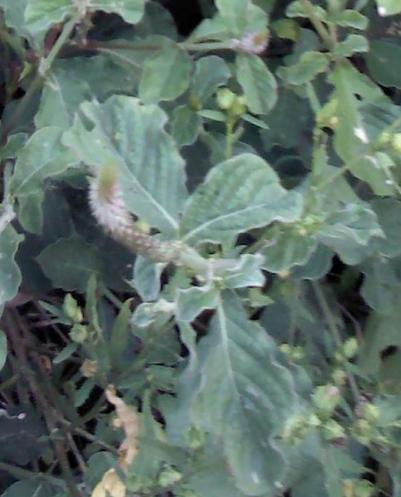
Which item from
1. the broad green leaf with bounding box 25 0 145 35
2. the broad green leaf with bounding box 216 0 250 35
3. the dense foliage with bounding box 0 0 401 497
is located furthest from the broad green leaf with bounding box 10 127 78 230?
the broad green leaf with bounding box 216 0 250 35

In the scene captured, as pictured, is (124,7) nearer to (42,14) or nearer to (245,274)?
(42,14)

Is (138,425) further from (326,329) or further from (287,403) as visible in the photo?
(326,329)

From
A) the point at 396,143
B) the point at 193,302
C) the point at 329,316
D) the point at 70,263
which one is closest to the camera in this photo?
the point at 193,302

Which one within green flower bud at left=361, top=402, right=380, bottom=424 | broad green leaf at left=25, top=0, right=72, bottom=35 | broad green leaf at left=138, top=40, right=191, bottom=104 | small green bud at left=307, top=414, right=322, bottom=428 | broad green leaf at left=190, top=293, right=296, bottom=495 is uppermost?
broad green leaf at left=25, top=0, right=72, bottom=35

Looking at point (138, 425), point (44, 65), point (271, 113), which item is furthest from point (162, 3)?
point (138, 425)

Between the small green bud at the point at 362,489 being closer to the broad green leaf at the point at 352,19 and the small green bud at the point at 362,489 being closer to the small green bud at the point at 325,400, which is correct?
the small green bud at the point at 325,400

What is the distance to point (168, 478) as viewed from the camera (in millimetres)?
965

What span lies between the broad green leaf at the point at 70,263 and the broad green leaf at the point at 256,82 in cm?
27

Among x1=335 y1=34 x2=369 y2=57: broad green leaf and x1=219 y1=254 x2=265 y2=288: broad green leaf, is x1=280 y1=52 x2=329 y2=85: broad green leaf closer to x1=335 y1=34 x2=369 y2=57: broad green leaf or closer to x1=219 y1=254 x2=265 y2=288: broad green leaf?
x1=335 y1=34 x2=369 y2=57: broad green leaf

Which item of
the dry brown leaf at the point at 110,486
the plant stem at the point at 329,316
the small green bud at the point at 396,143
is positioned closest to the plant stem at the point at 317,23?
the small green bud at the point at 396,143

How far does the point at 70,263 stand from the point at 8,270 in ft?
0.81

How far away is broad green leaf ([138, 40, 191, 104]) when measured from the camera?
3.50 ft

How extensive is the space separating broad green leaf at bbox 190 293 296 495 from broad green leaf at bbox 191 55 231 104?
297 mm

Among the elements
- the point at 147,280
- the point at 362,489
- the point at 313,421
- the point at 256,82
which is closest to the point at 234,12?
the point at 256,82
